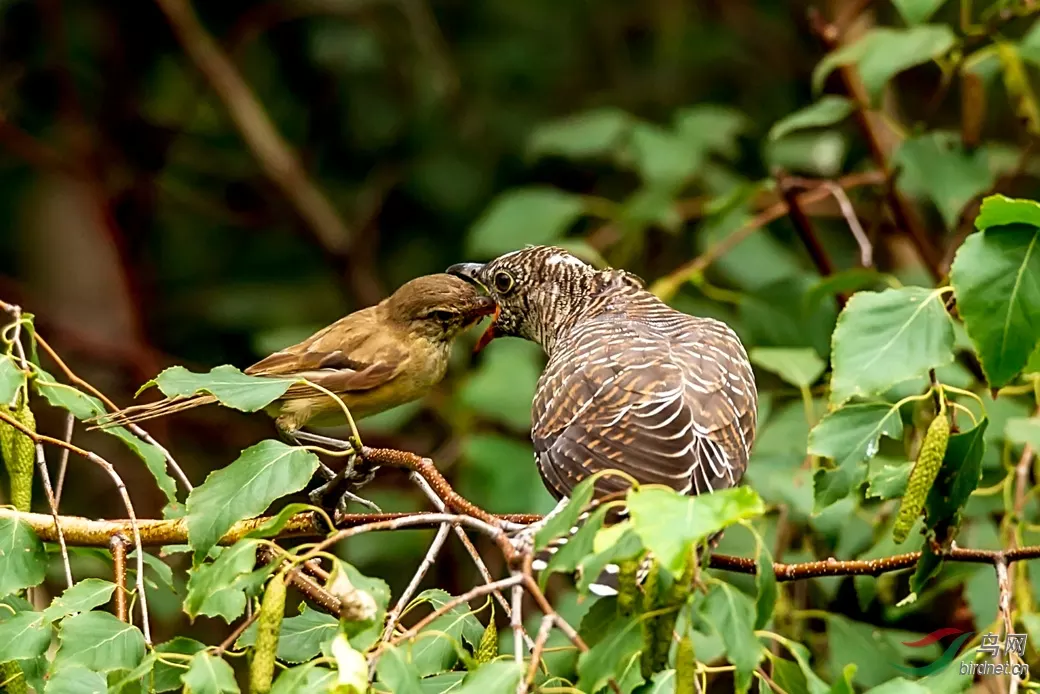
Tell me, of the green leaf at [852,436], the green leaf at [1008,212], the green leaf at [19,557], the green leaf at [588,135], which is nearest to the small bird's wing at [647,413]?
the green leaf at [852,436]

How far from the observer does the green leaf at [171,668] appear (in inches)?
76.5

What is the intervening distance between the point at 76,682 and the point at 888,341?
55.3 inches

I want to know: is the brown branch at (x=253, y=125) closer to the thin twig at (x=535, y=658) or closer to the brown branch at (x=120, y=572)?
the brown branch at (x=120, y=572)

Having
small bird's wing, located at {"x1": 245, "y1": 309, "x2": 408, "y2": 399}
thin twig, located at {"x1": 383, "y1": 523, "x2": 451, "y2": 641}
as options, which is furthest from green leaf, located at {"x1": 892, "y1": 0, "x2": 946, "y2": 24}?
thin twig, located at {"x1": 383, "y1": 523, "x2": 451, "y2": 641}

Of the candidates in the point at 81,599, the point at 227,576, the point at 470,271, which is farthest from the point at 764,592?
the point at 470,271


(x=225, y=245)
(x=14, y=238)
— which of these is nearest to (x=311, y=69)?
(x=225, y=245)

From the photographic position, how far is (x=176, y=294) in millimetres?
6883

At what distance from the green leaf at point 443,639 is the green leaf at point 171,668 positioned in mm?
335

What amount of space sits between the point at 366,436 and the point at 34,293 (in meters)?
2.19

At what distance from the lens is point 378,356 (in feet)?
12.4

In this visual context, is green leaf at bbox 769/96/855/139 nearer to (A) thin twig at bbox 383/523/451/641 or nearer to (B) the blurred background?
(B) the blurred background

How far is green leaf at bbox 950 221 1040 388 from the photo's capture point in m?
2.12

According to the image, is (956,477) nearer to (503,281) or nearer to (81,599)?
(81,599)

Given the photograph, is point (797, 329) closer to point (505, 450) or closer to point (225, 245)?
point (505, 450)
